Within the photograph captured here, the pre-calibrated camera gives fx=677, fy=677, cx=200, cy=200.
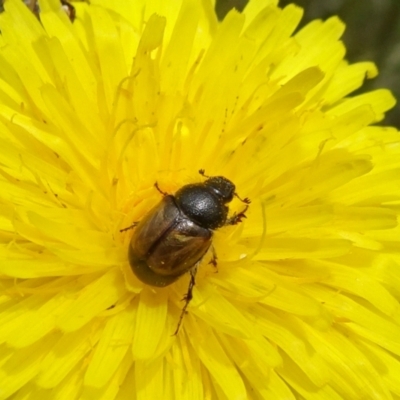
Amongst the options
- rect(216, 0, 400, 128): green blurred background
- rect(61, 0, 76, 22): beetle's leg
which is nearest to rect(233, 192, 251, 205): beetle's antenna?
rect(61, 0, 76, 22): beetle's leg

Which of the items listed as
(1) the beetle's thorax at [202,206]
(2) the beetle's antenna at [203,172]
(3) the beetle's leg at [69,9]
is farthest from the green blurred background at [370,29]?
(1) the beetle's thorax at [202,206]

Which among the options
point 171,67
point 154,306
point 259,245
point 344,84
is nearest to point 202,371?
point 154,306

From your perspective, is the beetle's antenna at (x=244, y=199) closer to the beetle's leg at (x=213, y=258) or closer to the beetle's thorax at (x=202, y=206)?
the beetle's thorax at (x=202, y=206)

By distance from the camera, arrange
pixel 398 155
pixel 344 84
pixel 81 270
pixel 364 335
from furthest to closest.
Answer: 1. pixel 344 84
2. pixel 398 155
3. pixel 364 335
4. pixel 81 270

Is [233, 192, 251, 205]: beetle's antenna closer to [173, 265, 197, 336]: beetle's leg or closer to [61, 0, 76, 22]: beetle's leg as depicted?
[173, 265, 197, 336]: beetle's leg

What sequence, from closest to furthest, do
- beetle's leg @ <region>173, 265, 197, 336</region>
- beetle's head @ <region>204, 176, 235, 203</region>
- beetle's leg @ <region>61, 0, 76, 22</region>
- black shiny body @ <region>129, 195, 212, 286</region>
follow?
black shiny body @ <region>129, 195, 212, 286</region> → beetle's leg @ <region>173, 265, 197, 336</region> → beetle's head @ <region>204, 176, 235, 203</region> → beetle's leg @ <region>61, 0, 76, 22</region>

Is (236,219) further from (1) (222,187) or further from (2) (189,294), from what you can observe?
(2) (189,294)

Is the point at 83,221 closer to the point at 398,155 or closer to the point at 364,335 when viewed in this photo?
the point at 364,335

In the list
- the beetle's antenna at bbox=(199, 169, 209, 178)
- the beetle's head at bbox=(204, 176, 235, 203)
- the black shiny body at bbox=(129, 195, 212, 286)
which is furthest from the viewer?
the beetle's antenna at bbox=(199, 169, 209, 178)
